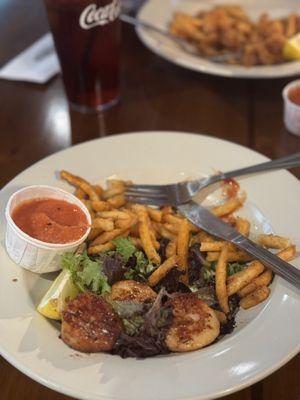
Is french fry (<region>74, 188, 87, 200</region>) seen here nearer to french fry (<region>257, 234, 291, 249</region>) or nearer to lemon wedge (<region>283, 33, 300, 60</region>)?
french fry (<region>257, 234, 291, 249</region>)

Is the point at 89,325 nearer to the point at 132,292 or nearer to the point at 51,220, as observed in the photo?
the point at 132,292

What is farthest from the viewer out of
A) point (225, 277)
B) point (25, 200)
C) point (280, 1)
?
point (280, 1)

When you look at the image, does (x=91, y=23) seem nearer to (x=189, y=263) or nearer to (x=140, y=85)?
(x=140, y=85)

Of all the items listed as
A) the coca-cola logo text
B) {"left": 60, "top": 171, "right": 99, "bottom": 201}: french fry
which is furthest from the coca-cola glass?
{"left": 60, "top": 171, "right": 99, "bottom": 201}: french fry

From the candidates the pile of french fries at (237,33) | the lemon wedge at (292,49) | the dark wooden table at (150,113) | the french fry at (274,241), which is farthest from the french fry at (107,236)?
the lemon wedge at (292,49)

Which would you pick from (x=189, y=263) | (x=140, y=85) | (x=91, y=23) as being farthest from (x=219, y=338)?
(x=140, y=85)

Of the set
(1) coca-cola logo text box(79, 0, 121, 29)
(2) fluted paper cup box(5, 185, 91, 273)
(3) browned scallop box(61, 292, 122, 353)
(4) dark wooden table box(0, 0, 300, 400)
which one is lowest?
(4) dark wooden table box(0, 0, 300, 400)
